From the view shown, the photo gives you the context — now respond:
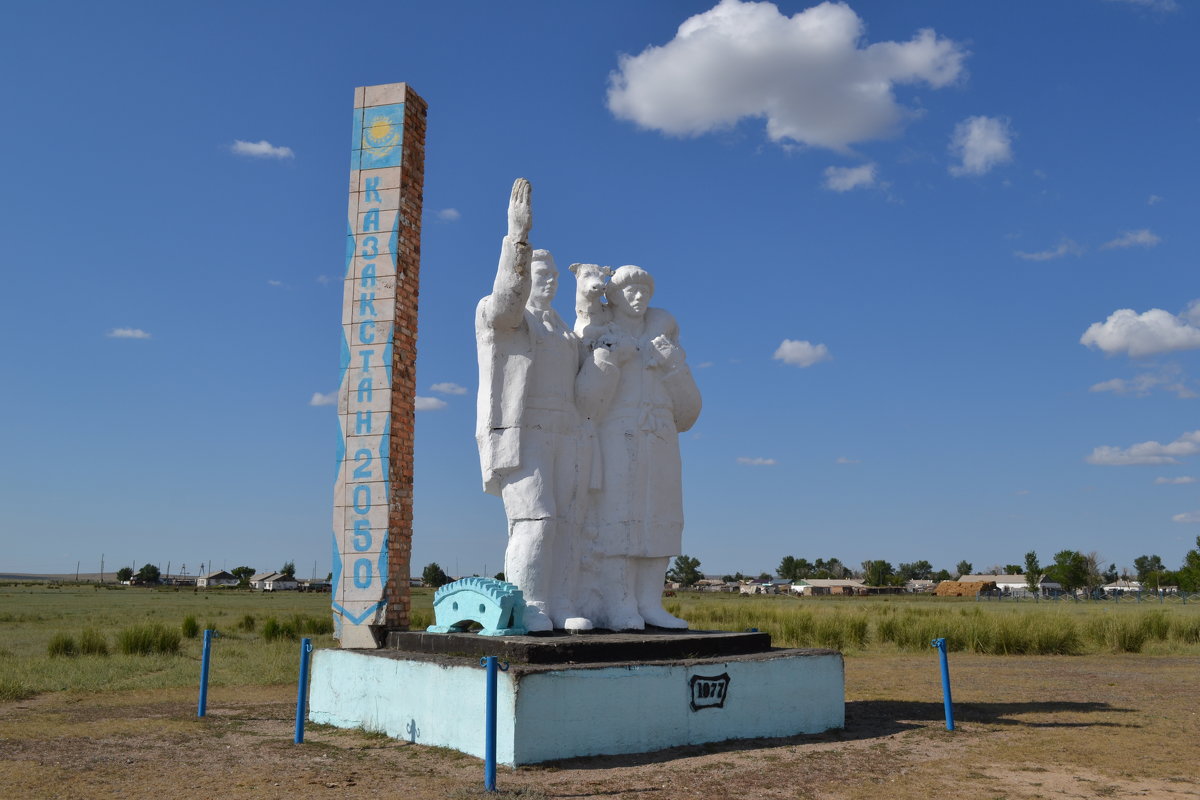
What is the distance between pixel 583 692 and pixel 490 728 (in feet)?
2.77

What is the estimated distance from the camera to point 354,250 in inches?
355

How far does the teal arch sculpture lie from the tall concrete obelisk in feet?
4.09

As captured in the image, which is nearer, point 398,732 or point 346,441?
point 398,732

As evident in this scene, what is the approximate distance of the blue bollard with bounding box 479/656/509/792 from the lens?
202 inches

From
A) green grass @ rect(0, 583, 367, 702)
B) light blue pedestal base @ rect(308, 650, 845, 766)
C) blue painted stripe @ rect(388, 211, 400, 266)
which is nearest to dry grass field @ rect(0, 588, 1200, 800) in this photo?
light blue pedestal base @ rect(308, 650, 845, 766)

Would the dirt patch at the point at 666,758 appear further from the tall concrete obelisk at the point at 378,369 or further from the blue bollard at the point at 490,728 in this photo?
the tall concrete obelisk at the point at 378,369

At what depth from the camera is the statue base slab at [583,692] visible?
5.82 m

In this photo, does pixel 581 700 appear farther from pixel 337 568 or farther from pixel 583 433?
pixel 337 568

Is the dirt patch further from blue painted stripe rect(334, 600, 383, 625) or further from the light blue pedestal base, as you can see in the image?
blue painted stripe rect(334, 600, 383, 625)

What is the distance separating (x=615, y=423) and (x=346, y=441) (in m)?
2.58

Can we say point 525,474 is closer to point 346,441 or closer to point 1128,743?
point 346,441

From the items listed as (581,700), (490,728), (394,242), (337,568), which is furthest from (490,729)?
(394,242)

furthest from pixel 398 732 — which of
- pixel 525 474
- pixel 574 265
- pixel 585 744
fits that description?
pixel 574 265

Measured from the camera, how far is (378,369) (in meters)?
8.64
